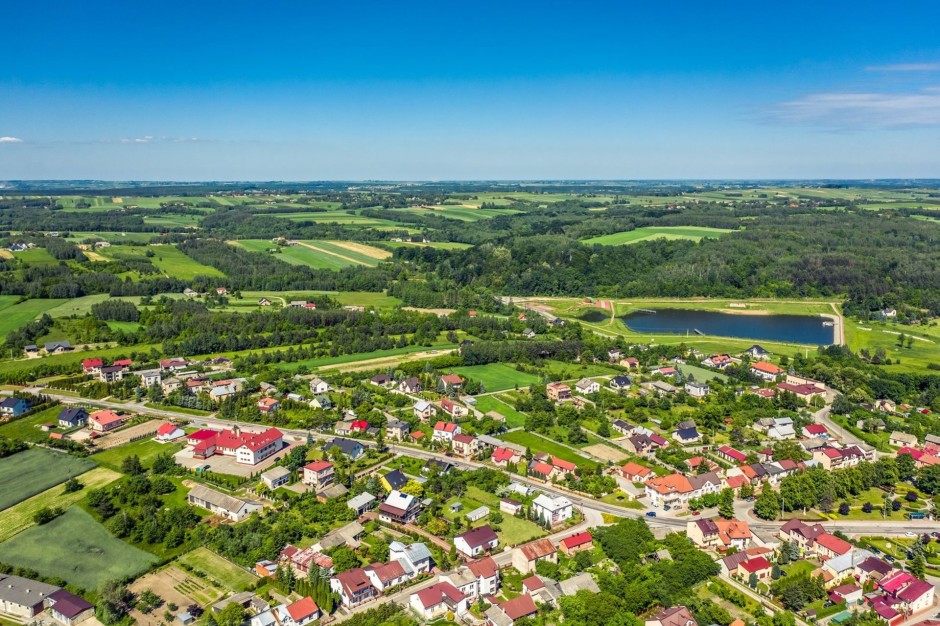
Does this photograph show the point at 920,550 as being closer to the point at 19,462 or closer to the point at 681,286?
the point at 19,462

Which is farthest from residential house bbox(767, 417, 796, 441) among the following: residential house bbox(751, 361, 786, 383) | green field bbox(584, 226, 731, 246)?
green field bbox(584, 226, 731, 246)

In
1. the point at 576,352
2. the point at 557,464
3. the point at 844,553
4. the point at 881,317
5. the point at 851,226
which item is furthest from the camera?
the point at 851,226

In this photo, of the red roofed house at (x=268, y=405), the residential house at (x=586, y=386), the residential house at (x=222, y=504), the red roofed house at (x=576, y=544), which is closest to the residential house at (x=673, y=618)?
the red roofed house at (x=576, y=544)

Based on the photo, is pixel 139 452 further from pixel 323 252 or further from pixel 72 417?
pixel 323 252

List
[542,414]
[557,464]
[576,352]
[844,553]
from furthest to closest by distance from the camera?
[576,352], [542,414], [557,464], [844,553]

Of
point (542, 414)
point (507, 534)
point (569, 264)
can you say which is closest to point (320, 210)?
point (569, 264)

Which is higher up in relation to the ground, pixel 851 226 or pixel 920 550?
pixel 851 226

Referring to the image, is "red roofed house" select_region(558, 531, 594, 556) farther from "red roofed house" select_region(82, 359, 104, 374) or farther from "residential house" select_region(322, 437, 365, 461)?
"red roofed house" select_region(82, 359, 104, 374)
